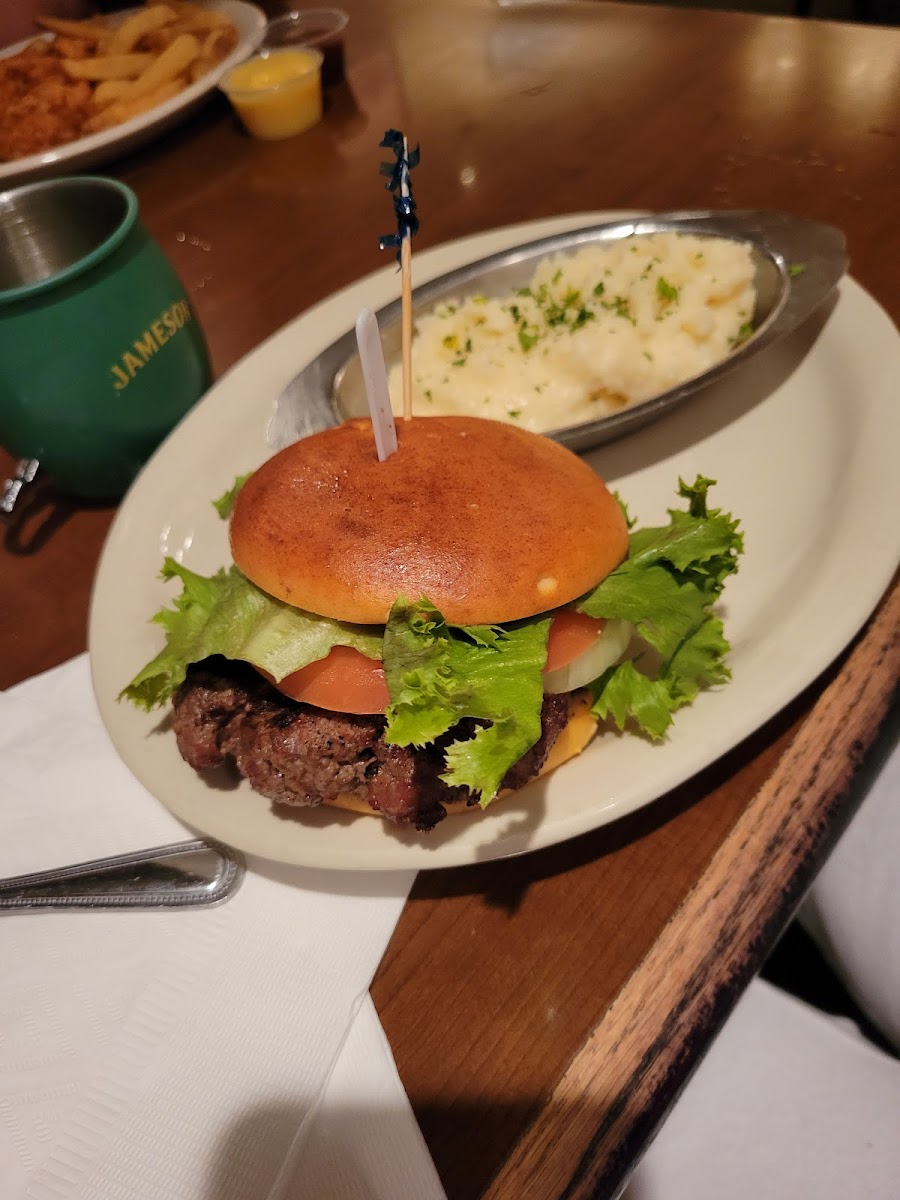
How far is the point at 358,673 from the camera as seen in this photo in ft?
4.02

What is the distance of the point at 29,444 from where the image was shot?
5.93 ft

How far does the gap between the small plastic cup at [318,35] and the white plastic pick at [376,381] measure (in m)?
3.20

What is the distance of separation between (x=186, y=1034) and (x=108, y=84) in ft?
12.4

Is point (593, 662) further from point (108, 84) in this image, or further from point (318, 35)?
point (318, 35)

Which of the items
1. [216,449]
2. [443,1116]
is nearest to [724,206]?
[216,449]

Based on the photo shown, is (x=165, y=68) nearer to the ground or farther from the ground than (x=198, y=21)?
nearer to the ground

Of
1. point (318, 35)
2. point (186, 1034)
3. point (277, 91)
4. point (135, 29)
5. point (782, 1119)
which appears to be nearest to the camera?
point (186, 1034)

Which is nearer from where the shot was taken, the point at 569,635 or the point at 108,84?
the point at 569,635

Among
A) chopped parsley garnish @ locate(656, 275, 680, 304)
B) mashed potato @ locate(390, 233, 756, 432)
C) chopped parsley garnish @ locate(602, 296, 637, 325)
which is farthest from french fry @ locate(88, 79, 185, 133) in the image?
chopped parsley garnish @ locate(656, 275, 680, 304)

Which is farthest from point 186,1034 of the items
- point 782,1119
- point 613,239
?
point 613,239

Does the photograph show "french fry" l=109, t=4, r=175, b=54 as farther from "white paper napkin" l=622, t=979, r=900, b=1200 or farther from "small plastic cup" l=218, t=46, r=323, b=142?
"white paper napkin" l=622, t=979, r=900, b=1200

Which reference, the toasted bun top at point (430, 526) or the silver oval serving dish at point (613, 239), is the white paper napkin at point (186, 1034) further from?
the silver oval serving dish at point (613, 239)

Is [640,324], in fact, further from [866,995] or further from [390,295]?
[866,995]

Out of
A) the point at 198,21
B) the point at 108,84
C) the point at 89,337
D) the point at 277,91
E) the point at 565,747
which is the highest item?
the point at 198,21
